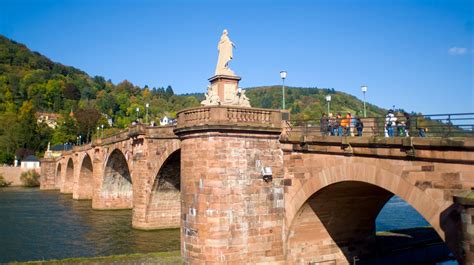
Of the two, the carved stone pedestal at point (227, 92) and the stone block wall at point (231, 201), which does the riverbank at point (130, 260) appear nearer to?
the stone block wall at point (231, 201)

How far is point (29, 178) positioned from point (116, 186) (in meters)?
52.5

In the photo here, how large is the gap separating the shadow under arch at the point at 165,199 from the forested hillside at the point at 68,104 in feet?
177

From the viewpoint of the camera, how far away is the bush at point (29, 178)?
87.0 metres

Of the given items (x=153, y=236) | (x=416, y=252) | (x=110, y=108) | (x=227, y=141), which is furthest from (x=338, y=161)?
(x=110, y=108)

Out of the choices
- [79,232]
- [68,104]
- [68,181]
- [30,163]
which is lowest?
[79,232]

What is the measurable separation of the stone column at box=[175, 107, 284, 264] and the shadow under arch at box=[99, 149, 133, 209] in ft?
85.8

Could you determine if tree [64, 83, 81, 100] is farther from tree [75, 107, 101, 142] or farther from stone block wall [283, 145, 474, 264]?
stone block wall [283, 145, 474, 264]

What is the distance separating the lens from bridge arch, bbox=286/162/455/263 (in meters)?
15.7

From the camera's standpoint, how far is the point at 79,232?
31.9 metres

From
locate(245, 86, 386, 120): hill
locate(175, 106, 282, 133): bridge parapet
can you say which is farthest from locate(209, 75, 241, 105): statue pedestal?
locate(245, 86, 386, 120): hill

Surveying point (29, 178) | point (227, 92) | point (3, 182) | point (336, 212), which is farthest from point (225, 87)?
point (3, 182)

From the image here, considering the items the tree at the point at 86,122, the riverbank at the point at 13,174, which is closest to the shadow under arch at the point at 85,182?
the riverbank at the point at 13,174

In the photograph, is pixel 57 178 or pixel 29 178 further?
pixel 29 178

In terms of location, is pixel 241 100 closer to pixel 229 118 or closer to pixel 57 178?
pixel 229 118
